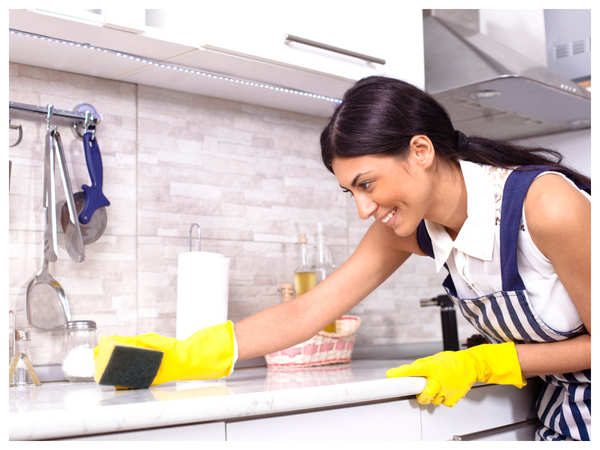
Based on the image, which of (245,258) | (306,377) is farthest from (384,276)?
(245,258)

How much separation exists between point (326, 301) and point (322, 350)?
27 centimetres

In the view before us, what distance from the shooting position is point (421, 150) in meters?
1.24

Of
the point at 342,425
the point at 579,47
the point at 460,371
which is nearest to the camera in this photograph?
the point at 342,425

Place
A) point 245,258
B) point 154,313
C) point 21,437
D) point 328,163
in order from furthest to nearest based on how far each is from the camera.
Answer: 1. point 245,258
2. point 154,313
3. point 328,163
4. point 21,437

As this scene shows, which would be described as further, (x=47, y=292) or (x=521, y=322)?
(x=47, y=292)

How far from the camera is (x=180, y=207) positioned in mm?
1718

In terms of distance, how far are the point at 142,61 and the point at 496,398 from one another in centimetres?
100

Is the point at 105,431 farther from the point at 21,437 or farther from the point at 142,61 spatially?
the point at 142,61

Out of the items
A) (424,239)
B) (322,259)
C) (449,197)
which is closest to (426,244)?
(424,239)

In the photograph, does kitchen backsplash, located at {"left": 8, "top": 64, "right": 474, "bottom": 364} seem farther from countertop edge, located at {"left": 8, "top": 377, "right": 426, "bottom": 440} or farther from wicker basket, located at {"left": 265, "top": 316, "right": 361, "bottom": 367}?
countertop edge, located at {"left": 8, "top": 377, "right": 426, "bottom": 440}

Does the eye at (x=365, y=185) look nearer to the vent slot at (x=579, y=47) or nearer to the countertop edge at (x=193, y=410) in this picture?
the countertop edge at (x=193, y=410)

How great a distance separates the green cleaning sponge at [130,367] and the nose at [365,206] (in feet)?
1.35

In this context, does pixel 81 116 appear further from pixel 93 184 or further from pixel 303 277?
pixel 303 277

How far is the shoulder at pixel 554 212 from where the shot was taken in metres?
1.13
